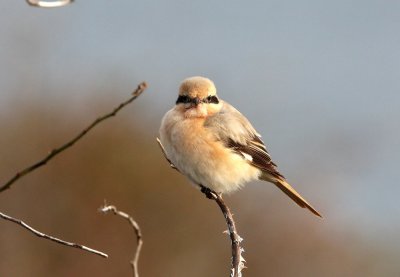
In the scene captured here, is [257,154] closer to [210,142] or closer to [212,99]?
[210,142]

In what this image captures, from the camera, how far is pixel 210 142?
4488mm

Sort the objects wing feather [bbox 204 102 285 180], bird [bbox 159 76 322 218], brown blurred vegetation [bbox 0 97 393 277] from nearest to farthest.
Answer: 1. bird [bbox 159 76 322 218]
2. wing feather [bbox 204 102 285 180]
3. brown blurred vegetation [bbox 0 97 393 277]

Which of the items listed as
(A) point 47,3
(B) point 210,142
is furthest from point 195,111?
(A) point 47,3

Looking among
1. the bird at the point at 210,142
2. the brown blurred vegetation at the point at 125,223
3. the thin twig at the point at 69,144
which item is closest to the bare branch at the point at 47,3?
the thin twig at the point at 69,144

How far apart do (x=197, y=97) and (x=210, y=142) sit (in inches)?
9.4

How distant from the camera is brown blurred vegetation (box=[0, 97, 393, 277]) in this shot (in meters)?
13.6

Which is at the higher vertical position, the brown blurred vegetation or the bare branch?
the bare branch

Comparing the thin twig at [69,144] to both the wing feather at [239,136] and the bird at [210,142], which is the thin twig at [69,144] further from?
the wing feather at [239,136]

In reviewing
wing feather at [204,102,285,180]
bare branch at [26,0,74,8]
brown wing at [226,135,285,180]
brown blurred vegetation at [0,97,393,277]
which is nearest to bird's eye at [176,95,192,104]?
wing feather at [204,102,285,180]

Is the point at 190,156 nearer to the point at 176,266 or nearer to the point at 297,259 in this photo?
the point at 176,266

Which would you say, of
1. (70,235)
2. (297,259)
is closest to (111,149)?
(70,235)

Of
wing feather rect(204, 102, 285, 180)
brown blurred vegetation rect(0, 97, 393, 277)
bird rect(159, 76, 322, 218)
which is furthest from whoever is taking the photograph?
brown blurred vegetation rect(0, 97, 393, 277)

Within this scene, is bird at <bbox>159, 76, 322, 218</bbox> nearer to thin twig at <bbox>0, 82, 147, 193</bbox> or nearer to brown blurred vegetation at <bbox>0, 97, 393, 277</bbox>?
thin twig at <bbox>0, 82, 147, 193</bbox>

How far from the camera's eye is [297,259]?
1469 centimetres
